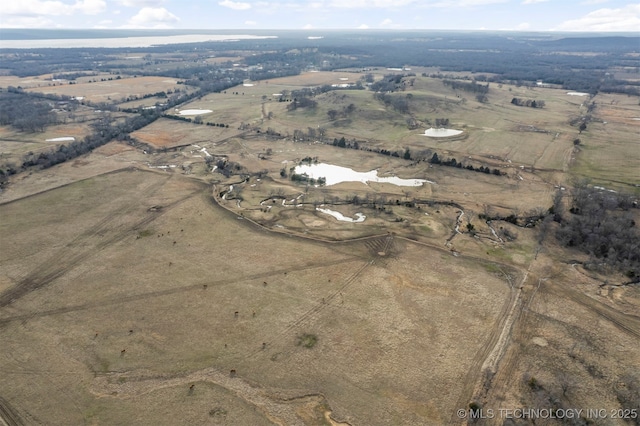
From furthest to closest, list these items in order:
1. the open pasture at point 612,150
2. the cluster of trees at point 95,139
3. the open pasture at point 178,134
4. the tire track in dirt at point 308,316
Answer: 1. the open pasture at point 178,134
2. the cluster of trees at point 95,139
3. the open pasture at point 612,150
4. the tire track in dirt at point 308,316

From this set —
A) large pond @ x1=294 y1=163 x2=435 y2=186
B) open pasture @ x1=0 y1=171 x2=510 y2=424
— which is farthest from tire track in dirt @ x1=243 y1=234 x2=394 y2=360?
large pond @ x1=294 y1=163 x2=435 y2=186

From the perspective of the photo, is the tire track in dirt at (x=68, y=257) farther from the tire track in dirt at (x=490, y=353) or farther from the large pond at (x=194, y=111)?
the large pond at (x=194, y=111)

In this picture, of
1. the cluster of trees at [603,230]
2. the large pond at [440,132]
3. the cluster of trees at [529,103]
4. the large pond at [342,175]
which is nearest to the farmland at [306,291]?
the cluster of trees at [603,230]

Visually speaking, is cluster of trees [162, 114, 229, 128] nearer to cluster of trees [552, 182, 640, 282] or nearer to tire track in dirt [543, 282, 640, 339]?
cluster of trees [552, 182, 640, 282]

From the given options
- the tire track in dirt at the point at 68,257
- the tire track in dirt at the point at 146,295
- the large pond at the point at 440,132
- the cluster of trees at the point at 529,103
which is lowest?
the tire track in dirt at the point at 146,295

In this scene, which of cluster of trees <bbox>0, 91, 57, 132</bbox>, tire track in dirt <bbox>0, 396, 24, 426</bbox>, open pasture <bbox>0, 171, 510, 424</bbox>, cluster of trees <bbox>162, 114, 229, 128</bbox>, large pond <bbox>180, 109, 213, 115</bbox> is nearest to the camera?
tire track in dirt <bbox>0, 396, 24, 426</bbox>

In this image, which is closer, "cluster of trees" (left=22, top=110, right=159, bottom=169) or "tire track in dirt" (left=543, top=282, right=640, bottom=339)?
"tire track in dirt" (left=543, top=282, right=640, bottom=339)

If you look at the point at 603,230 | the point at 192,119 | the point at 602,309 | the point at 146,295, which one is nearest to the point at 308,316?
the point at 146,295
